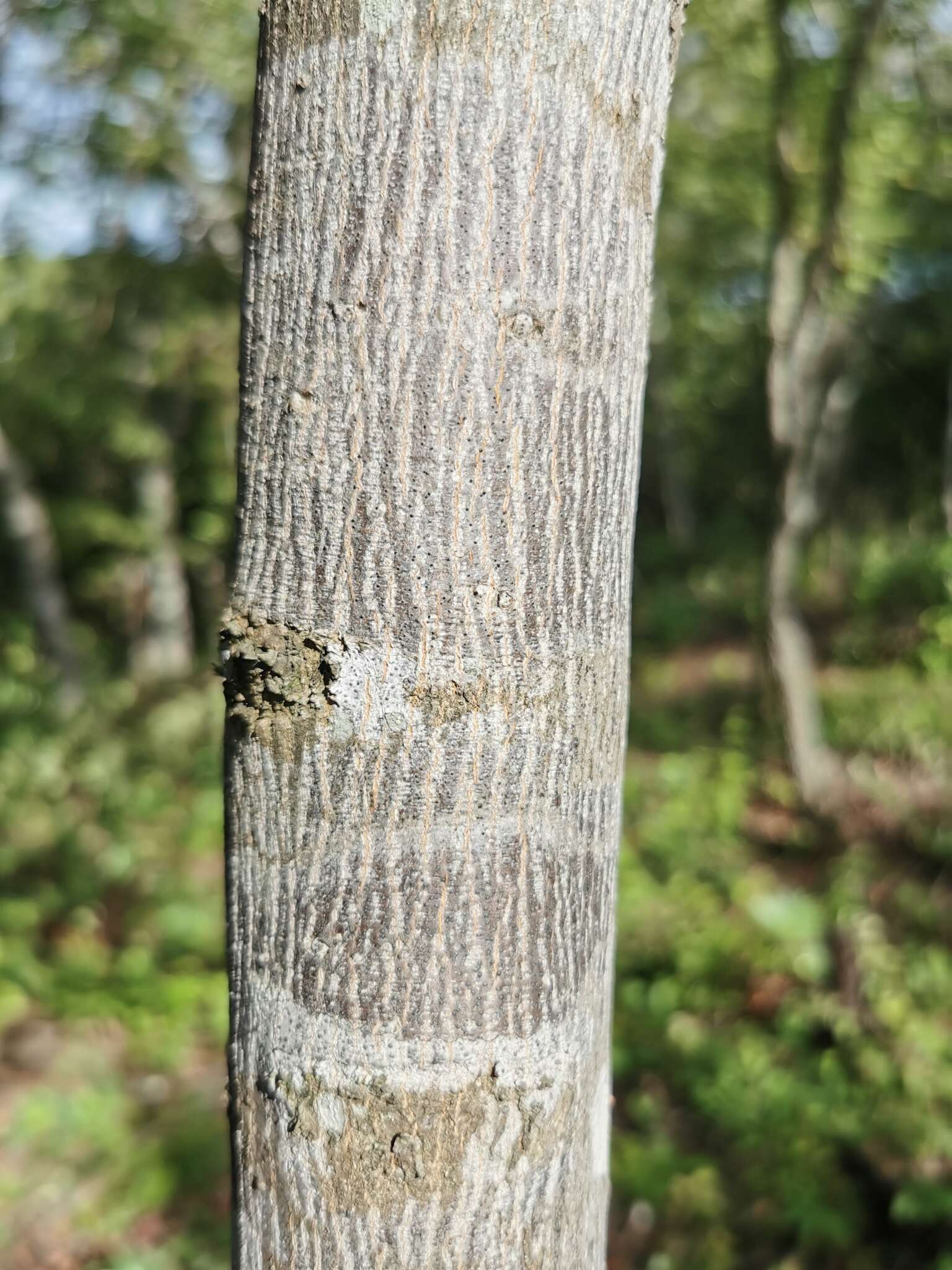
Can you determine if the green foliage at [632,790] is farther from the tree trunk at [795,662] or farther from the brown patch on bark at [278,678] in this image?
the brown patch on bark at [278,678]

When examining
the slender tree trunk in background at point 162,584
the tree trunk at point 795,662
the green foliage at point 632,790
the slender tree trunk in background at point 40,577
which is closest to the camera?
the green foliage at point 632,790

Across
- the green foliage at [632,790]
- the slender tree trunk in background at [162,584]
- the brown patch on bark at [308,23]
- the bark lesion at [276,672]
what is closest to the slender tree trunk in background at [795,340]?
the green foliage at [632,790]

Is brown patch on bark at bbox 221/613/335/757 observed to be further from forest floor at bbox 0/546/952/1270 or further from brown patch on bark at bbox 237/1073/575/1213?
forest floor at bbox 0/546/952/1270

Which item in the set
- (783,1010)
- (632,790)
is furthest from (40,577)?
(783,1010)

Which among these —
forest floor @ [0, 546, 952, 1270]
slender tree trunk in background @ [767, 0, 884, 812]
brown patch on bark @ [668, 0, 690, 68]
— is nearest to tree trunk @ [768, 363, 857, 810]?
slender tree trunk in background @ [767, 0, 884, 812]

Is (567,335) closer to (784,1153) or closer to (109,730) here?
(784,1153)

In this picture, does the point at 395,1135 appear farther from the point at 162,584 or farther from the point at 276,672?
the point at 162,584

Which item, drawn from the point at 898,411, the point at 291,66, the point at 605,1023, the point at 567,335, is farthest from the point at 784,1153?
the point at 898,411
